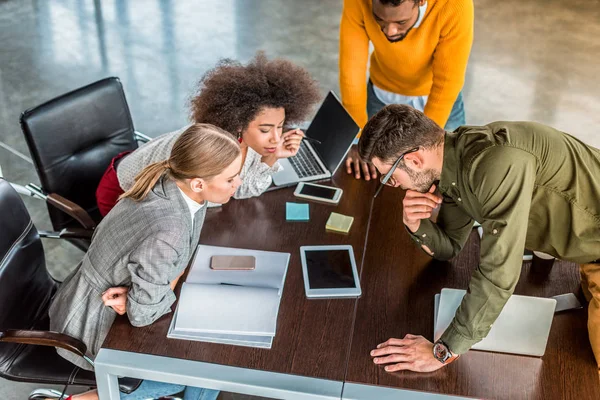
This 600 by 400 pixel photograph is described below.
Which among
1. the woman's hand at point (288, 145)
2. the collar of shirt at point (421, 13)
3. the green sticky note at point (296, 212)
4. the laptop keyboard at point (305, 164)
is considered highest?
the collar of shirt at point (421, 13)

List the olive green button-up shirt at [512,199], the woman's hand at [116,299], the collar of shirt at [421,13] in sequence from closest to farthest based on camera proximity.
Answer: the olive green button-up shirt at [512,199]
the woman's hand at [116,299]
the collar of shirt at [421,13]

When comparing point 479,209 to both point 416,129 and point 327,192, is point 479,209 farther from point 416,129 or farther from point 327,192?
point 327,192

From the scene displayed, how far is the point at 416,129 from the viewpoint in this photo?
1970 millimetres

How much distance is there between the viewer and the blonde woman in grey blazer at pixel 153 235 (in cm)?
196

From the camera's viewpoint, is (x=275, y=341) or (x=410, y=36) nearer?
(x=275, y=341)

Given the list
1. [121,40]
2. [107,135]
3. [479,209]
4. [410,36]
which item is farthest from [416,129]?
[121,40]

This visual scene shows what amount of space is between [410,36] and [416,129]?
0.86m

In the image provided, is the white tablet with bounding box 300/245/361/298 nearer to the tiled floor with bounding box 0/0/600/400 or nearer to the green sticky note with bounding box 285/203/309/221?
the green sticky note with bounding box 285/203/309/221

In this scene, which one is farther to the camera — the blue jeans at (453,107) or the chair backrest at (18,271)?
the blue jeans at (453,107)

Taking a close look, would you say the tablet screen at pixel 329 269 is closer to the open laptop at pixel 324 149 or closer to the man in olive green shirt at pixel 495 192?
the man in olive green shirt at pixel 495 192

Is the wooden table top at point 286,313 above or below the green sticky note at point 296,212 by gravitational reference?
below

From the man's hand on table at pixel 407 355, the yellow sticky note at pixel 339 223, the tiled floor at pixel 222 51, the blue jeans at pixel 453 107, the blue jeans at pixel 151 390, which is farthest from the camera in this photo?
the tiled floor at pixel 222 51

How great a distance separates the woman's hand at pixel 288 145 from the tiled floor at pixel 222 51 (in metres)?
1.99

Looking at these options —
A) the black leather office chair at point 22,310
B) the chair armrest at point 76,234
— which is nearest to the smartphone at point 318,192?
the chair armrest at point 76,234
